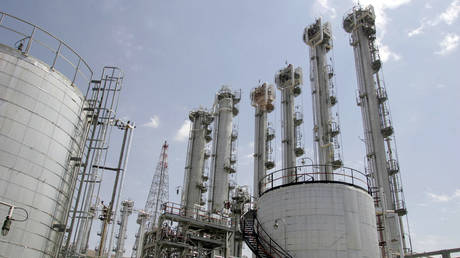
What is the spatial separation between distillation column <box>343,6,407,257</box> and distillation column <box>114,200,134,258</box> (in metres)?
63.6

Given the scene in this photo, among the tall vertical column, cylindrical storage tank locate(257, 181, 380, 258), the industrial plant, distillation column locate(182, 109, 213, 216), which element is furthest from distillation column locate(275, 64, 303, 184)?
the tall vertical column

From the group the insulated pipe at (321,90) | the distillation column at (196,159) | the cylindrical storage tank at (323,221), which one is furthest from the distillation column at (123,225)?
the cylindrical storage tank at (323,221)

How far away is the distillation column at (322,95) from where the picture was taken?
4125 cm

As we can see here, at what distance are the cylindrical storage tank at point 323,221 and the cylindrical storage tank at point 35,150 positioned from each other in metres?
13.5

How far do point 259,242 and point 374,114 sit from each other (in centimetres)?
2463

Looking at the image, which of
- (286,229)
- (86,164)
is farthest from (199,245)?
(86,164)

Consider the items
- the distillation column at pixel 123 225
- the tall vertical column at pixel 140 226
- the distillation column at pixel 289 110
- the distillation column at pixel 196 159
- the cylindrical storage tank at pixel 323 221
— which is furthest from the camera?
the distillation column at pixel 123 225

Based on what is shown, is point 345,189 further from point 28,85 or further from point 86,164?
point 28,85

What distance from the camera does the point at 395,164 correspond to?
40.1 m

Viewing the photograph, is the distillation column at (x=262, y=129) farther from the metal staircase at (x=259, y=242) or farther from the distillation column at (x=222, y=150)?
the metal staircase at (x=259, y=242)

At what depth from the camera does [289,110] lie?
2105 inches

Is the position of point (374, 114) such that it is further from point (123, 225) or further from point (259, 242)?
point (123, 225)

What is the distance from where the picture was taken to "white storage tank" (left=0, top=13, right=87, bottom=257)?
1333 centimetres

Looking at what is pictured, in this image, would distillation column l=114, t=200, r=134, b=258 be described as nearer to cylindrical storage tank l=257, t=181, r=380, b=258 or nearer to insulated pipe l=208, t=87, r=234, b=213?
insulated pipe l=208, t=87, r=234, b=213
